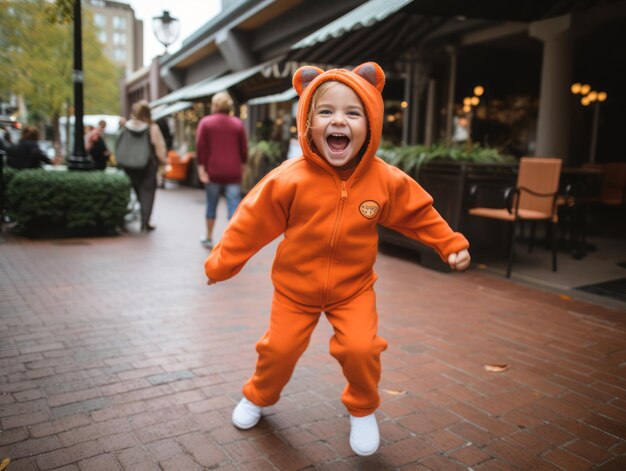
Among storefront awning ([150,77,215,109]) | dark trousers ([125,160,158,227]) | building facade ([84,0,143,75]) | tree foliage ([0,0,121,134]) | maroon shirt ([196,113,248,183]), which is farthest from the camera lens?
building facade ([84,0,143,75])

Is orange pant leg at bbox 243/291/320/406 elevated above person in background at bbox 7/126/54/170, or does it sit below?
below

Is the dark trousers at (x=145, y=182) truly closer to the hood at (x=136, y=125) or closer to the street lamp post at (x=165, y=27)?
the hood at (x=136, y=125)

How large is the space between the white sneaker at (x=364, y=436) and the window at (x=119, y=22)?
11502cm

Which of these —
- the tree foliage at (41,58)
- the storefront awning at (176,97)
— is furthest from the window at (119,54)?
the storefront awning at (176,97)

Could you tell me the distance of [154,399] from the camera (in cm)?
291

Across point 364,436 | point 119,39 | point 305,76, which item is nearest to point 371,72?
point 305,76

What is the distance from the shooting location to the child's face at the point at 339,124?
2.17m

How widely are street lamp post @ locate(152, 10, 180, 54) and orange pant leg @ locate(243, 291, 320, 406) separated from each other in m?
9.23

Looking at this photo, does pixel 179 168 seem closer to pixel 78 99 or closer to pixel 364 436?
pixel 78 99

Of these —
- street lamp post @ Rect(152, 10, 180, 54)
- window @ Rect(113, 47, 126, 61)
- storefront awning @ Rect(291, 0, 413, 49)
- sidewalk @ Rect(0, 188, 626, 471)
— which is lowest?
sidewalk @ Rect(0, 188, 626, 471)

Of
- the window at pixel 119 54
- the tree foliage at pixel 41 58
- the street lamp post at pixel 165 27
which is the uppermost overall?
the window at pixel 119 54

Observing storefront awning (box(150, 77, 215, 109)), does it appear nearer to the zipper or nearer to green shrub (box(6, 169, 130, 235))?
green shrub (box(6, 169, 130, 235))

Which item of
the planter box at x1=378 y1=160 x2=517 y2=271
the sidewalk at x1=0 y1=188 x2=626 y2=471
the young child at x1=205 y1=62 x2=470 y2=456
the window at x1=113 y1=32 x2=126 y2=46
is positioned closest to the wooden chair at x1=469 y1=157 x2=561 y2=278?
the planter box at x1=378 y1=160 x2=517 y2=271

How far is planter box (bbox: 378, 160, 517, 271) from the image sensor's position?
6.25 meters
